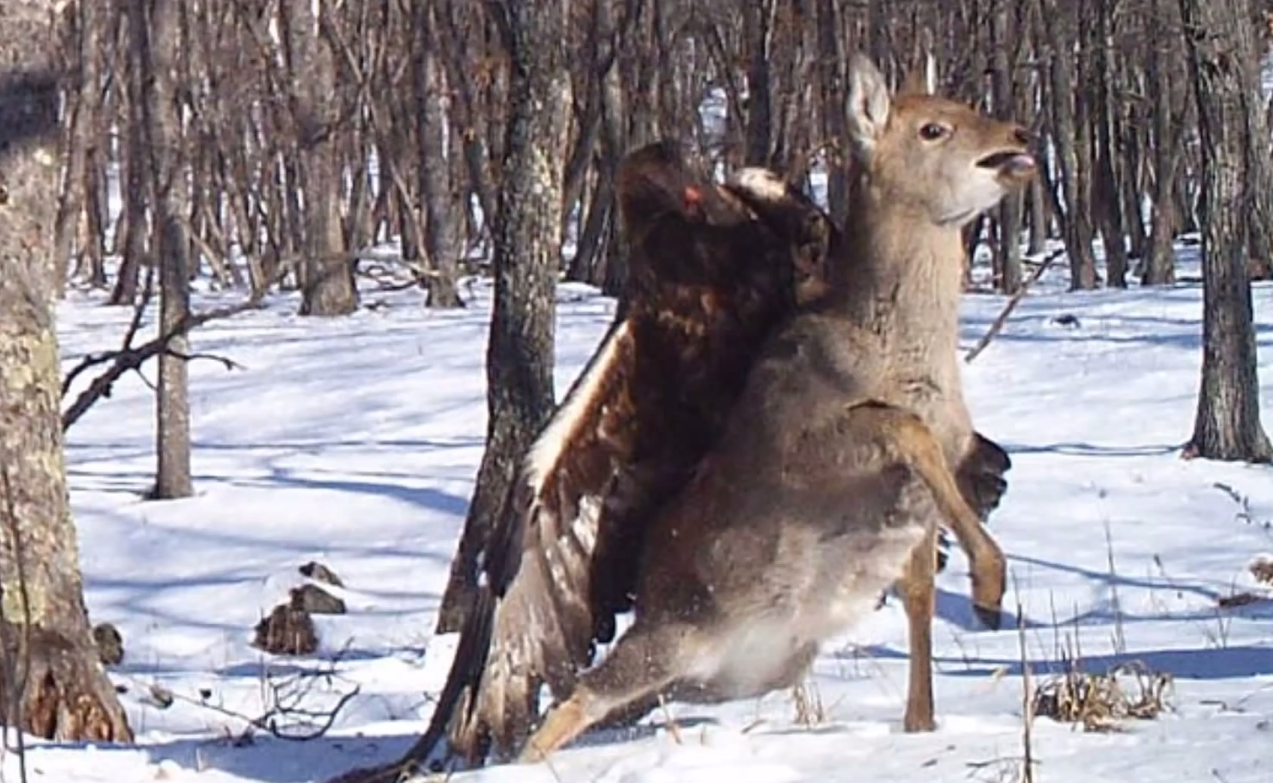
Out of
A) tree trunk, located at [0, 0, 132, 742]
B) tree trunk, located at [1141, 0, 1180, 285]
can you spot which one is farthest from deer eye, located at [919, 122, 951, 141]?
tree trunk, located at [1141, 0, 1180, 285]

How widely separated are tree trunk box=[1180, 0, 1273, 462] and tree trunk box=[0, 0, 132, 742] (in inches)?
377

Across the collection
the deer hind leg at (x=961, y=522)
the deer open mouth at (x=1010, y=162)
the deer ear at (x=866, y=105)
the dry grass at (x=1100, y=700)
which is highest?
the deer ear at (x=866, y=105)

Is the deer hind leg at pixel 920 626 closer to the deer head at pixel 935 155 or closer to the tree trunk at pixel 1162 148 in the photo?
the deer head at pixel 935 155

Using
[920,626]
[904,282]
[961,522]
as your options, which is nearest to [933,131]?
[904,282]

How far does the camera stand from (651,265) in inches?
244

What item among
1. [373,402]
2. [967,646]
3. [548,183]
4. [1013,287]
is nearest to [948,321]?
[967,646]

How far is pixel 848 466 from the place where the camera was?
5.80 meters

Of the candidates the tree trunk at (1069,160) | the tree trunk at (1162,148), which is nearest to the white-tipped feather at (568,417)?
the tree trunk at (1162,148)

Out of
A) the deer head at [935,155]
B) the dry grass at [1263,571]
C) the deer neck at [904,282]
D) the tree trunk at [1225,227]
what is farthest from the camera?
the tree trunk at [1225,227]

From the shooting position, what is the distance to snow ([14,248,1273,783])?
18.9 ft

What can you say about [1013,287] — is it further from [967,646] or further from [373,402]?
[967,646]

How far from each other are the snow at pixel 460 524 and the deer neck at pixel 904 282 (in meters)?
0.76

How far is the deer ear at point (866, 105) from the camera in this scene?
20.2ft

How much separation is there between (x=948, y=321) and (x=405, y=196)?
37.3 m
